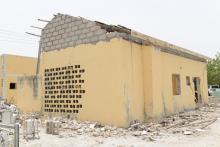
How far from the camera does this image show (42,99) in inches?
571

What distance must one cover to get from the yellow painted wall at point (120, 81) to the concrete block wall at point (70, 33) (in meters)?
0.29

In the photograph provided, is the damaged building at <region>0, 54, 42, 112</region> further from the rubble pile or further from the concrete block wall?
the rubble pile

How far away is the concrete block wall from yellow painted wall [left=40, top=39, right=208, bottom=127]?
11.3 inches

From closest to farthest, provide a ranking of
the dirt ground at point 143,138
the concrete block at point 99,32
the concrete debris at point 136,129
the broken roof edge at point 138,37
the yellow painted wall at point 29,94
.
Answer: the dirt ground at point 143,138
the concrete debris at point 136,129
the broken roof edge at point 138,37
the concrete block at point 99,32
the yellow painted wall at point 29,94

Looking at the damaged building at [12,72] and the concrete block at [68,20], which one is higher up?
the concrete block at [68,20]

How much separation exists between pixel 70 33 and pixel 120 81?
3.83 metres

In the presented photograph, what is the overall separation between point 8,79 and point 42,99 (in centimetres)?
1082

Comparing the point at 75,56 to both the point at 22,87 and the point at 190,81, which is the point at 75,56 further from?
the point at 190,81

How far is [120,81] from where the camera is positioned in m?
11.1

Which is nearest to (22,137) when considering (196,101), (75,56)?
(75,56)

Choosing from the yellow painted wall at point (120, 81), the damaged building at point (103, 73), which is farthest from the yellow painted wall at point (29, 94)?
the yellow painted wall at point (120, 81)

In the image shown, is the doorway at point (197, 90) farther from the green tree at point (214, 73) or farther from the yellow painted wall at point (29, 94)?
the green tree at point (214, 73)

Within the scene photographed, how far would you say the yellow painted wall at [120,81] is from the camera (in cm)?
1117

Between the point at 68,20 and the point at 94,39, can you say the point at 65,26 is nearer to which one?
the point at 68,20
